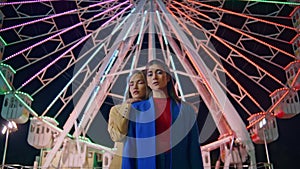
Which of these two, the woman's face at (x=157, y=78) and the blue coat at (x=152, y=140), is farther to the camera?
the woman's face at (x=157, y=78)

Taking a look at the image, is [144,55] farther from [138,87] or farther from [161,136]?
[161,136]

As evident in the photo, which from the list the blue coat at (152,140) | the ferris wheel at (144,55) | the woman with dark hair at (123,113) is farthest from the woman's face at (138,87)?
the ferris wheel at (144,55)

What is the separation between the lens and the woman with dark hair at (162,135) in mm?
2582

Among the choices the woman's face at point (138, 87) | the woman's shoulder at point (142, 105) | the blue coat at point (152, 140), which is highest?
the woman's face at point (138, 87)

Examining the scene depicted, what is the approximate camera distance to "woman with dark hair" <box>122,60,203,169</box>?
2582 millimetres

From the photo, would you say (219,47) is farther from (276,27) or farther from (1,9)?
(1,9)

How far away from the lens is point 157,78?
2939 mm

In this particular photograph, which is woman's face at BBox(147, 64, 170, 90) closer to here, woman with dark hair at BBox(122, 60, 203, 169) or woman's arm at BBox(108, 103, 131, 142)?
woman with dark hair at BBox(122, 60, 203, 169)

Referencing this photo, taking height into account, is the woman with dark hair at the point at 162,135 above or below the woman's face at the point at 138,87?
below

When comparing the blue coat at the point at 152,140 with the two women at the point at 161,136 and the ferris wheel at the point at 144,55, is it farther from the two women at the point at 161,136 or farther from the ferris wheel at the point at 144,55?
the ferris wheel at the point at 144,55

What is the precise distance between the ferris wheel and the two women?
5543 mm

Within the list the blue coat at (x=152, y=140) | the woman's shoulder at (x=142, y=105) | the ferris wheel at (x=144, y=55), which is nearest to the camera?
the blue coat at (x=152, y=140)

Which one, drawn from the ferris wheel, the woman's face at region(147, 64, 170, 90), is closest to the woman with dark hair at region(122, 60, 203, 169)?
the woman's face at region(147, 64, 170, 90)

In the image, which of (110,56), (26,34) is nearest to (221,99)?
(110,56)
